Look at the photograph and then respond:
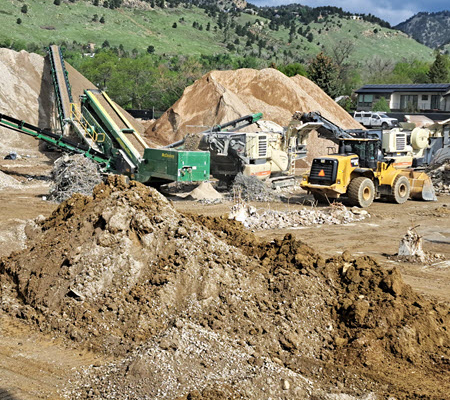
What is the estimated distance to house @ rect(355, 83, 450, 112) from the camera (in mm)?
53219

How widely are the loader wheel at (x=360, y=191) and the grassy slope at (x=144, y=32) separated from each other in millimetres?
71957

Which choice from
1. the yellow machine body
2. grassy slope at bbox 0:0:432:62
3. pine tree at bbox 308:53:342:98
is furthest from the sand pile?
grassy slope at bbox 0:0:432:62

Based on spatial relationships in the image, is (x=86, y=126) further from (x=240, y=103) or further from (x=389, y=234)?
(x=389, y=234)

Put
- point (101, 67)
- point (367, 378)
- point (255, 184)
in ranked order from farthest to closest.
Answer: point (101, 67)
point (255, 184)
point (367, 378)

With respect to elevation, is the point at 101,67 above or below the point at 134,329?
above

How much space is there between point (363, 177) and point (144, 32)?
96.8 m

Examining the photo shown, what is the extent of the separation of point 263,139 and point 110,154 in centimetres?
491

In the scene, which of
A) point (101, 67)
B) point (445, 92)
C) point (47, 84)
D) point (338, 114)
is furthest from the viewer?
point (445, 92)

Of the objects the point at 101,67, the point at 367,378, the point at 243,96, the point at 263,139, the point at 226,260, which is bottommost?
the point at 367,378

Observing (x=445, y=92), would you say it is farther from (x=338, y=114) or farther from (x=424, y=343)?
(x=424, y=343)

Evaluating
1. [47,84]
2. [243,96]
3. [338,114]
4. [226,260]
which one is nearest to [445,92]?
[338,114]

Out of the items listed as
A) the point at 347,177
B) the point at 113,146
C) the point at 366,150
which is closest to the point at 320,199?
the point at 347,177

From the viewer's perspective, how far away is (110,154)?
1878 centimetres

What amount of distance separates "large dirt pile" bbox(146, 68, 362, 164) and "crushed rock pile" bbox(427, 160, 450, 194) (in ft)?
20.3
